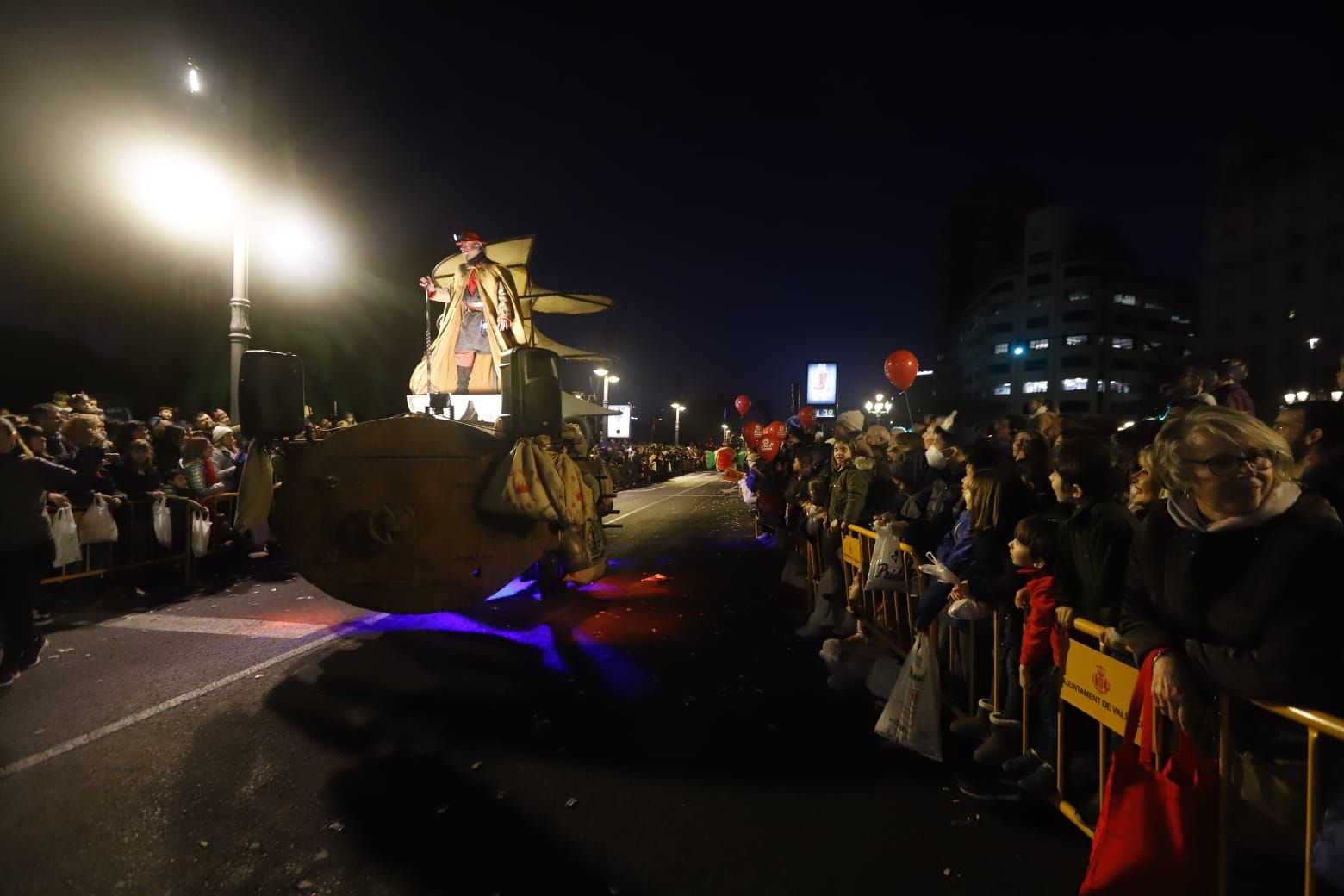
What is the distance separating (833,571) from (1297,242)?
214ft

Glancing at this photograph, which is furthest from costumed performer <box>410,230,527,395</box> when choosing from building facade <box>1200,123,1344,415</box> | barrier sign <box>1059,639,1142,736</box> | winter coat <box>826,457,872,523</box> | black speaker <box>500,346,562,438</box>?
building facade <box>1200,123,1344,415</box>

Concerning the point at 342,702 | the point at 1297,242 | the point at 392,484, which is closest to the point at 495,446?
the point at 392,484

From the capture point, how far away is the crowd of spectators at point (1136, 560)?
2254mm

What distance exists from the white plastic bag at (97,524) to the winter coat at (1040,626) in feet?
29.8

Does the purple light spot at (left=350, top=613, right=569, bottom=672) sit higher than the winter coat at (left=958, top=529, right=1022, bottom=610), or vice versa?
the winter coat at (left=958, top=529, right=1022, bottom=610)

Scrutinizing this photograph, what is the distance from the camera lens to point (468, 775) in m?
3.70

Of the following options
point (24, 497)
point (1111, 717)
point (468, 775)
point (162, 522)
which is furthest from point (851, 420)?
point (162, 522)

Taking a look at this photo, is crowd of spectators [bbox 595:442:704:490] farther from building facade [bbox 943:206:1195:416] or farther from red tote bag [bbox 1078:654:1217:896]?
building facade [bbox 943:206:1195:416]

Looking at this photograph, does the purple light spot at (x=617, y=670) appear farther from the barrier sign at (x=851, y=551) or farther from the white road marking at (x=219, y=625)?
the white road marking at (x=219, y=625)

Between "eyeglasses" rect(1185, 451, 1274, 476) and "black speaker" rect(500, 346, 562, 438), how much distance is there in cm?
332

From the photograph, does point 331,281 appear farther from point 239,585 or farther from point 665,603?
point 665,603

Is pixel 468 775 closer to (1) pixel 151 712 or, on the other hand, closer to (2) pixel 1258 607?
(1) pixel 151 712

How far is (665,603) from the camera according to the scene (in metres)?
7.80

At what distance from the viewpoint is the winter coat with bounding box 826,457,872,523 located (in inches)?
269
